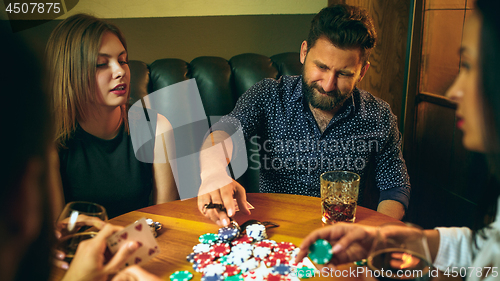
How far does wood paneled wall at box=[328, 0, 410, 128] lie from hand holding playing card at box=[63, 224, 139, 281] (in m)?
2.06

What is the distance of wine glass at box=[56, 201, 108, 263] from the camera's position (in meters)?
0.80

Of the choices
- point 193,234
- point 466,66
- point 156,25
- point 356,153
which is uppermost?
point 156,25

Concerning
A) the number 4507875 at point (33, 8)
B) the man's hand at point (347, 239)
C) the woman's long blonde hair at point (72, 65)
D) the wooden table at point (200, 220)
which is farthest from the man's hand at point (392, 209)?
the number 4507875 at point (33, 8)

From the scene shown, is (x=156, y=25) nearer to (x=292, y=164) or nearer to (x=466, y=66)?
(x=292, y=164)

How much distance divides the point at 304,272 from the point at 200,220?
46 cm

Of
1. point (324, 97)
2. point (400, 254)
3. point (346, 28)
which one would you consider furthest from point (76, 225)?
point (346, 28)

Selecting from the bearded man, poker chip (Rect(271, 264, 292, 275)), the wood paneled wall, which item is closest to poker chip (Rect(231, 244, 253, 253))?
poker chip (Rect(271, 264, 292, 275))

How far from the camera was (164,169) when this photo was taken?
5.61 feet

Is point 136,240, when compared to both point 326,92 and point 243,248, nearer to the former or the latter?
point 243,248

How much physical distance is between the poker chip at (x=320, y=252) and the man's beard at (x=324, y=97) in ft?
3.10

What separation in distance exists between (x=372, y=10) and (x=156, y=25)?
171cm

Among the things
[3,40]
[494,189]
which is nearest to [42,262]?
[3,40]

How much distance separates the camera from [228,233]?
101 centimetres

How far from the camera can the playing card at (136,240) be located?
736mm
